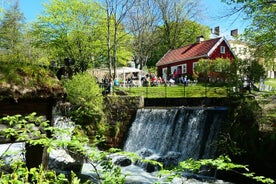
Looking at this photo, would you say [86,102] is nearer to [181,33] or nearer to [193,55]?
[193,55]

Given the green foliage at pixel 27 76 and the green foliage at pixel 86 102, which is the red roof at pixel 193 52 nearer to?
the green foliage at pixel 86 102

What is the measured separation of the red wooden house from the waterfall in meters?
18.5

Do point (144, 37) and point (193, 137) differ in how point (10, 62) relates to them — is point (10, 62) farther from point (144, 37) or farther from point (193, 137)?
point (144, 37)

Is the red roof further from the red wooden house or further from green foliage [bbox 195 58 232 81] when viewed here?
green foliage [bbox 195 58 232 81]

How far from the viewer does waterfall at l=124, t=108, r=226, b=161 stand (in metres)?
13.3

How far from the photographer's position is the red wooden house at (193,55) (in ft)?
110

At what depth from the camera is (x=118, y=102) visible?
17625mm

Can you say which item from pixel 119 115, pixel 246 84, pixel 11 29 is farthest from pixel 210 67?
pixel 11 29

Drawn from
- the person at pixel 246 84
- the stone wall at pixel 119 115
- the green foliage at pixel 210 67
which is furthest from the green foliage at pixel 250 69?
the green foliage at pixel 210 67

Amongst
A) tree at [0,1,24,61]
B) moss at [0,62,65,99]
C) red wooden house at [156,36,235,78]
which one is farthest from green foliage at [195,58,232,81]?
tree at [0,1,24,61]

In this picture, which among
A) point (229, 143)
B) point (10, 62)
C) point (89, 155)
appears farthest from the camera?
point (229, 143)

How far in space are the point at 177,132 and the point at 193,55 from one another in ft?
69.7

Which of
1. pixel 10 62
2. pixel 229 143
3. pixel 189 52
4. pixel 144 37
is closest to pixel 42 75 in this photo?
pixel 10 62

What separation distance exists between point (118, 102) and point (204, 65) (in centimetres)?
1307
